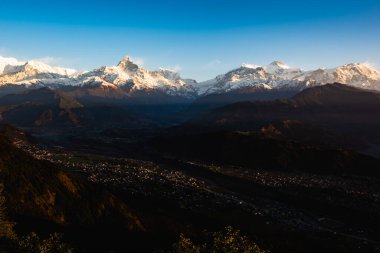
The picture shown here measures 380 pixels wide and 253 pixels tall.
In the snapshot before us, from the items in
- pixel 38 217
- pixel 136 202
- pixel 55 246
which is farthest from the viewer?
pixel 136 202

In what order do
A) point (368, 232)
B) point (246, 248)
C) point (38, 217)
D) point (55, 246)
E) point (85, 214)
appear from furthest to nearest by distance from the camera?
1. point (368, 232)
2. point (85, 214)
3. point (38, 217)
4. point (55, 246)
5. point (246, 248)

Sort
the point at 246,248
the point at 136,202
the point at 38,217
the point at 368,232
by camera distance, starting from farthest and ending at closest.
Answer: the point at 136,202 → the point at 368,232 → the point at 38,217 → the point at 246,248

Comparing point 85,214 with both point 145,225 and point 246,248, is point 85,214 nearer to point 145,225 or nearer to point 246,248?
point 145,225

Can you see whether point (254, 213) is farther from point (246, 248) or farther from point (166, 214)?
point (246, 248)

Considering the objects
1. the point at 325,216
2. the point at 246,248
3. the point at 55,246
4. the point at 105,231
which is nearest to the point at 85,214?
the point at 105,231

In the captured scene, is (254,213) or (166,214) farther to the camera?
(254,213)

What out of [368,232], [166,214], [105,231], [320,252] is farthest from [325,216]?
[105,231]

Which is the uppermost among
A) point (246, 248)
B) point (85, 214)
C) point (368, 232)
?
point (246, 248)

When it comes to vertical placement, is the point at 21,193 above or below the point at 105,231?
above

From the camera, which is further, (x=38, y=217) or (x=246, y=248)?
(x=38, y=217)
